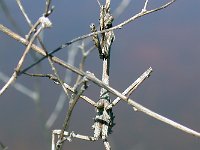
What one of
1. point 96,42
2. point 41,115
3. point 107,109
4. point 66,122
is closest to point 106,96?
point 107,109

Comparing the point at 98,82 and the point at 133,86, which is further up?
the point at 133,86

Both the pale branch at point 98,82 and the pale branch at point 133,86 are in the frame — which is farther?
the pale branch at point 133,86

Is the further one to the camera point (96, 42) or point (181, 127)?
point (96, 42)

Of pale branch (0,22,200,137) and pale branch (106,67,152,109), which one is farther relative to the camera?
pale branch (106,67,152,109)

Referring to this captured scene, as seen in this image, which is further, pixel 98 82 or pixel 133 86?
pixel 133 86

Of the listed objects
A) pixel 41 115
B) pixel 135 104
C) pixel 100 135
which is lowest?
pixel 41 115

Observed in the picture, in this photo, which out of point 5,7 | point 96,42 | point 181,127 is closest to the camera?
point 5,7

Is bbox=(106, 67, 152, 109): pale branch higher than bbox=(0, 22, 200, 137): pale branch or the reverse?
higher

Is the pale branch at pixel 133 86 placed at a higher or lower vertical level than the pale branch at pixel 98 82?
higher

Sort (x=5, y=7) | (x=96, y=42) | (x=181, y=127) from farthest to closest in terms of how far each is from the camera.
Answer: (x=96, y=42) → (x=181, y=127) → (x=5, y=7)

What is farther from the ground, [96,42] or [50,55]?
[96,42]

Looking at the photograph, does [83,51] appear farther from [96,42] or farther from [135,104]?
[96,42]
